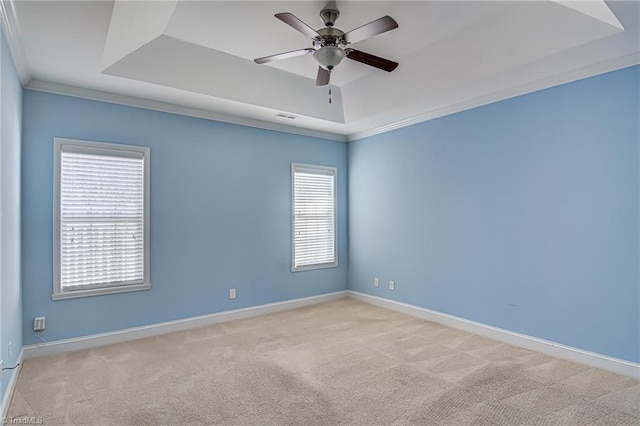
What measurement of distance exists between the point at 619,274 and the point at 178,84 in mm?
4467

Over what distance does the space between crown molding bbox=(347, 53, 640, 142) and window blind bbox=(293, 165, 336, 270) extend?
125 centimetres

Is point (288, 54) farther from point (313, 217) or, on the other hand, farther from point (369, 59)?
point (313, 217)

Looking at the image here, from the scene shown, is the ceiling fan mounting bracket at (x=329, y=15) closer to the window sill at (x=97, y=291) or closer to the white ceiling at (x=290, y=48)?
the white ceiling at (x=290, y=48)

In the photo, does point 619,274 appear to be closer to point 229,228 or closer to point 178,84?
point 229,228

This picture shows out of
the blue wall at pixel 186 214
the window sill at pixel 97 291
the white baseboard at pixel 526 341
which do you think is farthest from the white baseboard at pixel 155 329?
the white baseboard at pixel 526 341

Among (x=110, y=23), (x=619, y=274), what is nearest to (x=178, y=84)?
(x=110, y=23)

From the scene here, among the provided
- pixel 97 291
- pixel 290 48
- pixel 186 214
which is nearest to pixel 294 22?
pixel 290 48

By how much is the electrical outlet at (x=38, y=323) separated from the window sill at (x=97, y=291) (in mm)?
213

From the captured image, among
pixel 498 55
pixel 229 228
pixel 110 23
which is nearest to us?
pixel 110 23

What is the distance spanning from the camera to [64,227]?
3672mm

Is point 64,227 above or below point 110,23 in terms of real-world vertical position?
below

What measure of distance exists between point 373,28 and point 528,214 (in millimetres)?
2466

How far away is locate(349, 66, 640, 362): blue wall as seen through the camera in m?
3.17

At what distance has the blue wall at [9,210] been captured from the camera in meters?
2.56
